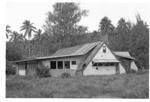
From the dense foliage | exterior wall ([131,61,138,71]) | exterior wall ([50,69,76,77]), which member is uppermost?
the dense foliage

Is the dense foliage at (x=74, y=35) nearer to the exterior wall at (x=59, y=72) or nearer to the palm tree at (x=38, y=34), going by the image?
the palm tree at (x=38, y=34)

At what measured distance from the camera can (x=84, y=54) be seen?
19.0 meters

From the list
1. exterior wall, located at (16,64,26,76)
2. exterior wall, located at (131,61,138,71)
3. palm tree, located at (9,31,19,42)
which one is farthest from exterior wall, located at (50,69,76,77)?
palm tree, located at (9,31,19,42)

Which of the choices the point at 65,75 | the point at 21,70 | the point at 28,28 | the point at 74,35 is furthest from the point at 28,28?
the point at 65,75

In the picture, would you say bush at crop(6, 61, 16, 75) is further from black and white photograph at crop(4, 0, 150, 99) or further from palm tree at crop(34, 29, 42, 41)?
palm tree at crop(34, 29, 42, 41)

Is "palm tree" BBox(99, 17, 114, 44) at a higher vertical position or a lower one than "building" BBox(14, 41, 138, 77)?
higher

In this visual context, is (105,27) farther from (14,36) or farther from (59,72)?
(59,72)

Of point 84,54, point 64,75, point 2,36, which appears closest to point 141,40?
point 84,54

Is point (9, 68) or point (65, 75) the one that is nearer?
point (9, 68)

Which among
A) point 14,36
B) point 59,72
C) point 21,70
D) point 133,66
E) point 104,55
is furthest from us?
point 14,36

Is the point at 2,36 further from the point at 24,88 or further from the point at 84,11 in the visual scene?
the point at 84,11

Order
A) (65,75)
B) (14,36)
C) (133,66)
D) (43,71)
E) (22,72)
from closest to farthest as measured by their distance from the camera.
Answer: (65,75), (43,71), (133,66), (22,72), (14,36)

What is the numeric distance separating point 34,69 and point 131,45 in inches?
459

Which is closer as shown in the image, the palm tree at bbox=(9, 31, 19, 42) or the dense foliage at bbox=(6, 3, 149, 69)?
the dense foliage at bbox=(6, 3, 149, 69)
